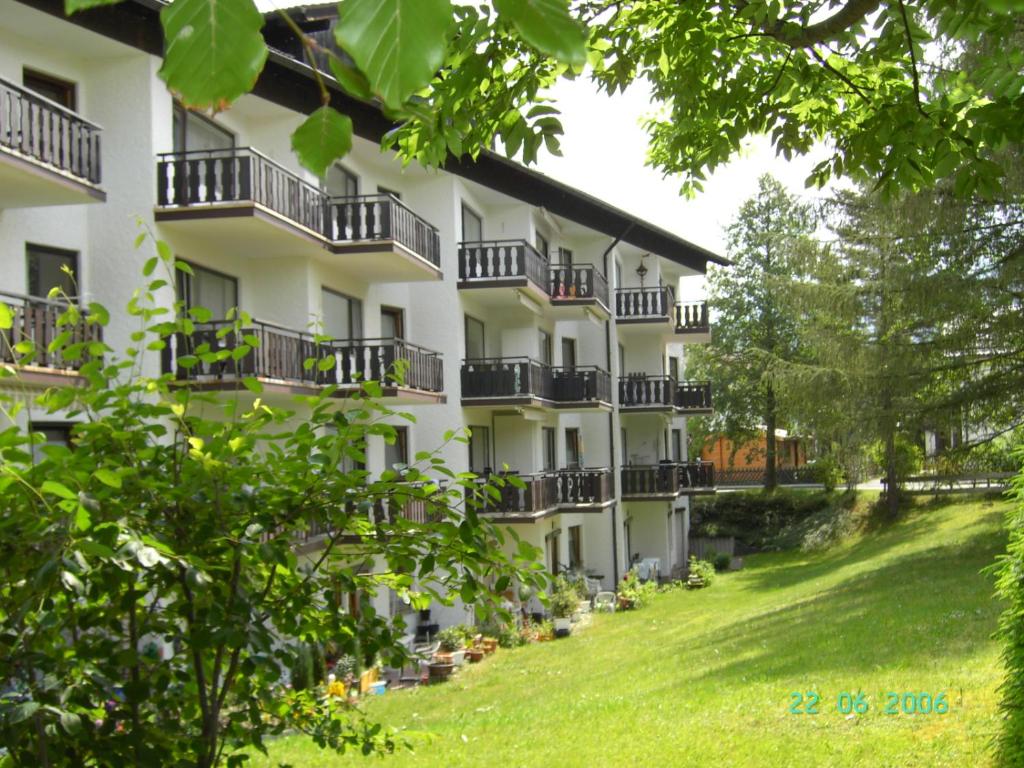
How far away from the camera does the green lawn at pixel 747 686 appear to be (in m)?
9.16

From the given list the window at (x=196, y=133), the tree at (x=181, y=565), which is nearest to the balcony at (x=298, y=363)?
the window at (x=196, y=133)

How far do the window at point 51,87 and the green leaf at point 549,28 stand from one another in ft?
48.0

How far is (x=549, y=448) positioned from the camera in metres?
31.1

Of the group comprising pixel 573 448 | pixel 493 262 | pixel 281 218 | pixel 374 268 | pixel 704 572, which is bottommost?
pixel 704 572

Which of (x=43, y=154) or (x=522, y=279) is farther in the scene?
(x=522, y=279)

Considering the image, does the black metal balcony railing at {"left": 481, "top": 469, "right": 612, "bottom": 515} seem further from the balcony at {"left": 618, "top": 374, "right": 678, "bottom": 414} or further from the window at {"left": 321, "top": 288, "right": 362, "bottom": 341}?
the window at {"left": 321, "top": 288, "right": 362, "bottom": 341}

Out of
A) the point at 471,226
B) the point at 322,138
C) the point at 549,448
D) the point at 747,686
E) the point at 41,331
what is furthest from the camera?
the point at 549,448

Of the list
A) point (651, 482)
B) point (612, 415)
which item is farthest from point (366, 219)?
point (651, 482)

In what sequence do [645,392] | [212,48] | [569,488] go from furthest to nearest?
[645,392], [569,488], [212,48]

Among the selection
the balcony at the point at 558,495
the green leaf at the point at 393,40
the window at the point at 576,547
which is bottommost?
the window at the point at 576,547

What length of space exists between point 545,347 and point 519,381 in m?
5.43

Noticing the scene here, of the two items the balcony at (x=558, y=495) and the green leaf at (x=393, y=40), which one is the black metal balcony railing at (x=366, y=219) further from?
the green leaf at (x=393, y=40)

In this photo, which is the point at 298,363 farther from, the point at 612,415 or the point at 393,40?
the point at 612,415

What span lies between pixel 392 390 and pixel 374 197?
12.5ft
